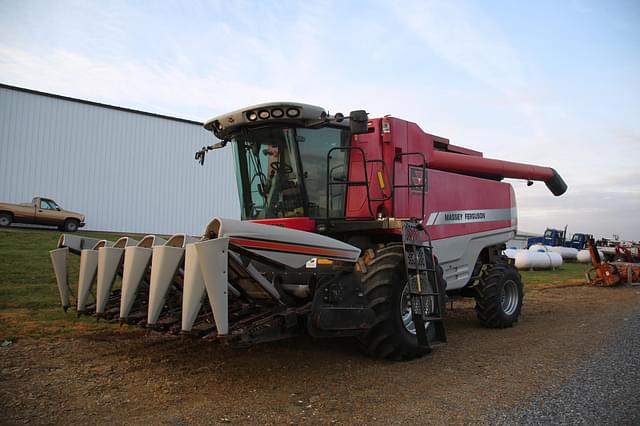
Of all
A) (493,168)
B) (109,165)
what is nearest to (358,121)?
(493,168)

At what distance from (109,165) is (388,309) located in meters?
21.2

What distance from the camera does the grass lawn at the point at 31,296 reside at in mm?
6943

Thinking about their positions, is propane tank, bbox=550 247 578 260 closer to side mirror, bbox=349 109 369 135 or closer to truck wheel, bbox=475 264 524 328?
truck wheel, bbox=475 264 524 328

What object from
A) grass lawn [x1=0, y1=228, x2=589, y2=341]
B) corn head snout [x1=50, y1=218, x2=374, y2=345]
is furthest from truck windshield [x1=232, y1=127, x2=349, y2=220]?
grass lawn [x1=0, y1=228, x2=589, y2=341]

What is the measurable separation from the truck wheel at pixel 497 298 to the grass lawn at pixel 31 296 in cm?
530

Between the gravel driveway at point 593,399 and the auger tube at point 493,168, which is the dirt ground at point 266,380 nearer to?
the gravel driveway at point 593,399

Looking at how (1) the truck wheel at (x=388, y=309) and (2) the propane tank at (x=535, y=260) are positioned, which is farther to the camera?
(2) the propane tank at (x=535, y=260)

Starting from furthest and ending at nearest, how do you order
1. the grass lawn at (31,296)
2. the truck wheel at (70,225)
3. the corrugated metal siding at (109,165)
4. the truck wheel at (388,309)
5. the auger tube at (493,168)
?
the corrugated metal siding at (109,165) < the truck wheel at (70,225) < the auger tube at (493,168) < the grass lawn at (31,296) < the truck wheel at (388,309)

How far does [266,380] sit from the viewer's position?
4781 mm

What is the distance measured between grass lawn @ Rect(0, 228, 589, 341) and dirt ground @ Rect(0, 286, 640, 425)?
→ 2.28ft

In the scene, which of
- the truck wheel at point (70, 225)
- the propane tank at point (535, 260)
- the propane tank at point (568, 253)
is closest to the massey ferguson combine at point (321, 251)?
the truck wheel at point (70, 225)

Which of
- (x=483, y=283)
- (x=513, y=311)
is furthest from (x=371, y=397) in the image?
(x=513, y=311)

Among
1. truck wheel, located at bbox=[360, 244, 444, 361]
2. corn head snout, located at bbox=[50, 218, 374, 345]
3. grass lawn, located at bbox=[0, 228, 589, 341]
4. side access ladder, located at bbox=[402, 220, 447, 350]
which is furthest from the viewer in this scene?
grass lawn, located at bbox=[0, 228, 589, 341]

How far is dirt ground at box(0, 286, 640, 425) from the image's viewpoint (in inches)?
153
